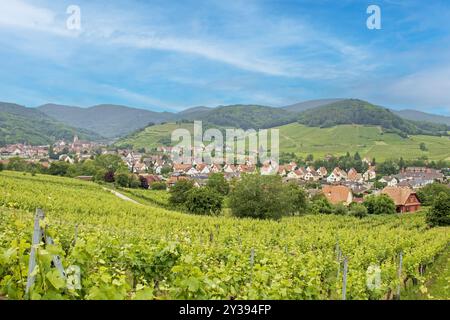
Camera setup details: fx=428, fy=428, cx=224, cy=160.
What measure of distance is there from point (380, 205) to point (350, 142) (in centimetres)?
8797

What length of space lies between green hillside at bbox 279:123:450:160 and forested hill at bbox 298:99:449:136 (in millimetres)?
5196

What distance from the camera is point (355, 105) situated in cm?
18475

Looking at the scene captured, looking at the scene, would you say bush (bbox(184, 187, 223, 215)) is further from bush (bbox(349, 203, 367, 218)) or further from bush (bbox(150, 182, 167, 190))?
bush (bbox(150, 182, 167, 190))

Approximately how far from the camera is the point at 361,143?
13325 centimetres

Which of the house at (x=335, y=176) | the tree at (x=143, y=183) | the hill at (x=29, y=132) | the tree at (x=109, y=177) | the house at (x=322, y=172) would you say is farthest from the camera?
the hill at (x=29, y=132)

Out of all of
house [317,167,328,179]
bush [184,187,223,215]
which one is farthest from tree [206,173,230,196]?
house [317,167,328,179]

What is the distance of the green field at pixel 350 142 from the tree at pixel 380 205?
65831 millimetres

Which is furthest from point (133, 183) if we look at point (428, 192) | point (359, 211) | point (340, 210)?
point (428, 192)

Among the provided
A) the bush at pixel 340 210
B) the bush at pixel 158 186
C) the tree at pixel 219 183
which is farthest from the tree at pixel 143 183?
the bush at pixel 340 210

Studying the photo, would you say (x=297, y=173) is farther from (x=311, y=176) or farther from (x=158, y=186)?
(x=158, y=186)

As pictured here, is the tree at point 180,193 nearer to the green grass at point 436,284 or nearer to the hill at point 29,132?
the green grass at point 436,284

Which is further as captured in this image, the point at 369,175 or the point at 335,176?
the point at 335,176

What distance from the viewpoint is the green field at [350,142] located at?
11931 centimetres
